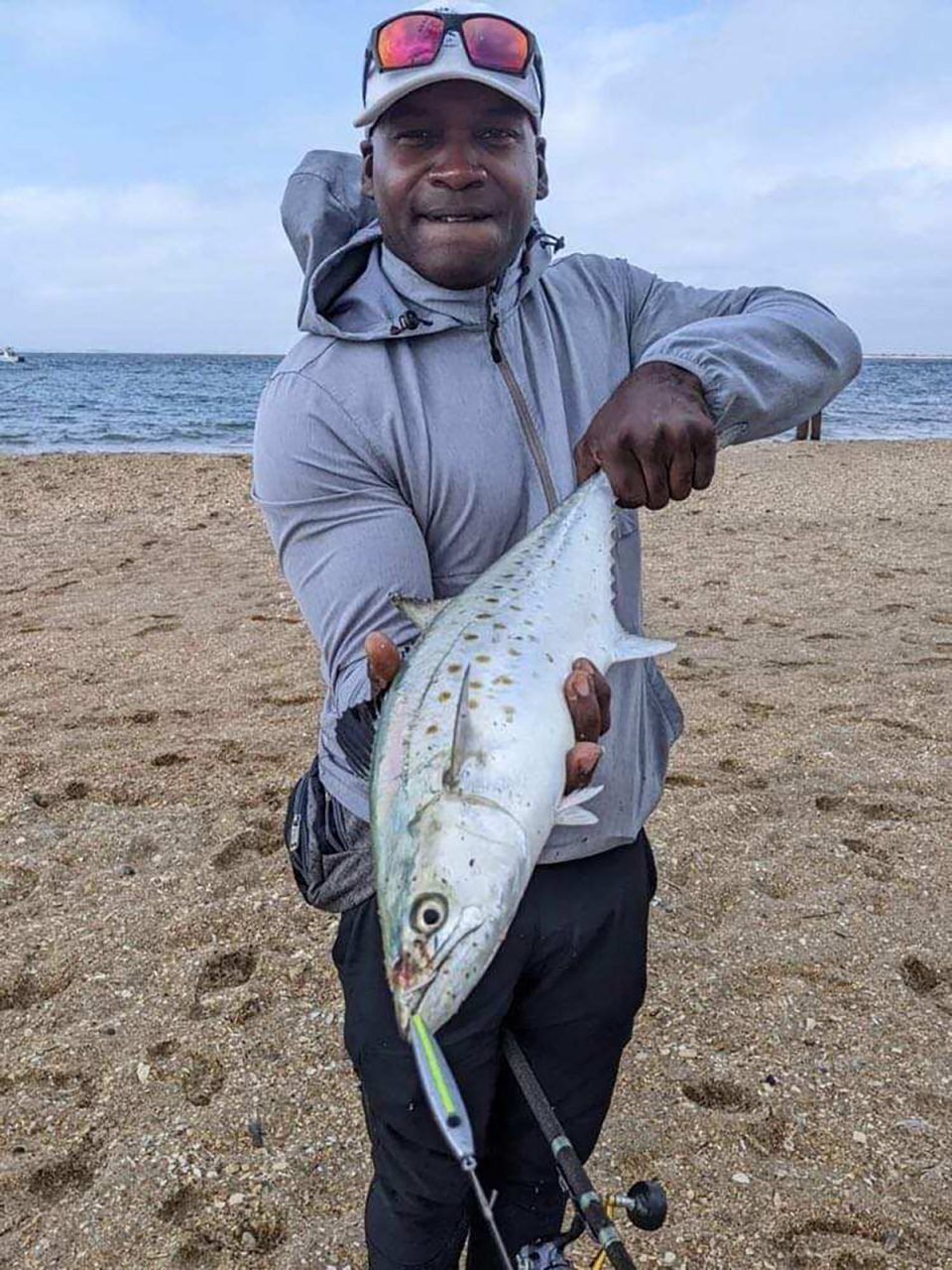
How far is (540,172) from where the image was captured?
94.7 inches

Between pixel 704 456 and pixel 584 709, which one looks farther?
pixel 704 456

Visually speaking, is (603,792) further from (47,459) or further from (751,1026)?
(47,459)

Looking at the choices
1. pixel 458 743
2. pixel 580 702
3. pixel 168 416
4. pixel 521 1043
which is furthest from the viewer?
pixel 168 416

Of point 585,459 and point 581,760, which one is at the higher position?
point 585,459

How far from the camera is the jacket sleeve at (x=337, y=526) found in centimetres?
203

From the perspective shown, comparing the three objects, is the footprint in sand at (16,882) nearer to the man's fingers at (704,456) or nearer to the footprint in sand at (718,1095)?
the footprint in sand at (718,1095)

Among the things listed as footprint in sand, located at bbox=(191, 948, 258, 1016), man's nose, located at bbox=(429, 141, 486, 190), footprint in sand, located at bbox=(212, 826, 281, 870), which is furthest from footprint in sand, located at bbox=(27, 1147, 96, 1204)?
man's nose, located at bbox=(429, 141, 486, 190)

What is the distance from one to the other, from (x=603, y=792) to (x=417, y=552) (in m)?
0.68

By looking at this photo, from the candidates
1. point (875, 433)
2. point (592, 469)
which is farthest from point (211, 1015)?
point (875, 433)

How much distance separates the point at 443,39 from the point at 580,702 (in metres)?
1.37

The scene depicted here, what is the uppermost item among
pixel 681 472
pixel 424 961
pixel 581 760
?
pixel 681 472

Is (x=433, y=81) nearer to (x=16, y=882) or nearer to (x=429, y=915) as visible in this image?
(x=429, y=915)

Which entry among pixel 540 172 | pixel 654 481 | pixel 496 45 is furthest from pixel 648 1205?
pixel 496 45

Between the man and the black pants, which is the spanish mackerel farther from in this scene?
the black pants
